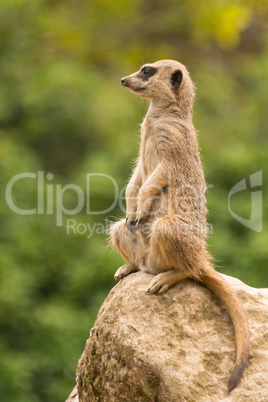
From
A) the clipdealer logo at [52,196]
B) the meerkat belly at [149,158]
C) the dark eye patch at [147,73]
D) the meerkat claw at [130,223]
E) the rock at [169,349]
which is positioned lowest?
the rock at [169,349]

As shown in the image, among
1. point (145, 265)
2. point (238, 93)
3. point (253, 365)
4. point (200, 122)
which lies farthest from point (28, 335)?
point (238, 93)

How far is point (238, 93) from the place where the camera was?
43.5ft

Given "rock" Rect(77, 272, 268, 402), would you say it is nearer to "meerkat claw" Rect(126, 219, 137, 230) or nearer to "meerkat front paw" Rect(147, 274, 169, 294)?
"meerkat front paw" Rect(147, 274, 169, 294)

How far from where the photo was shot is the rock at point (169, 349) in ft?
10.9

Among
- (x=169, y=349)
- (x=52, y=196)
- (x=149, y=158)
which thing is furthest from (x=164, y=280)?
(x=52, y=196)

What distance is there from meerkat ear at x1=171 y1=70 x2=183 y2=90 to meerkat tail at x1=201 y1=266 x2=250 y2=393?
116 cm

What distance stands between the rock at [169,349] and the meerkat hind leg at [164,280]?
41 mm

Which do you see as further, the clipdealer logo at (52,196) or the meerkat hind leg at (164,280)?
the clipdealer logo at (52,196)

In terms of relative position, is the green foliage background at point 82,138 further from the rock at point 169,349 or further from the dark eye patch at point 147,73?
the rock at point 169,349

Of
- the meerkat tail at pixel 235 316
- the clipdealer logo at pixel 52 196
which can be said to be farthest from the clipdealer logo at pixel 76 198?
the meerkat tail at pixel 235 316

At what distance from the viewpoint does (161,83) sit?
4.01 metres

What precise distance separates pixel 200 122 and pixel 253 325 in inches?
315

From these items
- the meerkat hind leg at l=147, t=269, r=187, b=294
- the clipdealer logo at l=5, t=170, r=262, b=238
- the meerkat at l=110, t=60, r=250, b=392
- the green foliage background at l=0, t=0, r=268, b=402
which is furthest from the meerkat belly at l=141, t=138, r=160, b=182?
the clipdealer logo at l=5, t=170, r=262, b=238

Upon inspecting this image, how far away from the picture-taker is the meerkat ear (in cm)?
400
